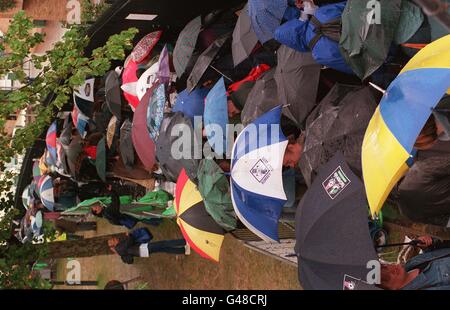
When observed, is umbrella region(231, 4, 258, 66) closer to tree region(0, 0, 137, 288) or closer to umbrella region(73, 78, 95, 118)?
tree region(0, 0, 137, 288)

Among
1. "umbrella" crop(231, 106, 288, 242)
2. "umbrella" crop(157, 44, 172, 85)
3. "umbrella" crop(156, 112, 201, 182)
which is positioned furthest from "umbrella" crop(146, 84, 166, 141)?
"umbrella" crop(231, 106, 288, 242)

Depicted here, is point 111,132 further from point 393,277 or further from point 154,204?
point 393,277

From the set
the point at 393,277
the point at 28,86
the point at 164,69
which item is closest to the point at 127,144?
the point at 164,69

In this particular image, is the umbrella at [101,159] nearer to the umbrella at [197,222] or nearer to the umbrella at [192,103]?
the umbrella at [192,103]

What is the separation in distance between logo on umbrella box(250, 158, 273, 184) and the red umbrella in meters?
3.82

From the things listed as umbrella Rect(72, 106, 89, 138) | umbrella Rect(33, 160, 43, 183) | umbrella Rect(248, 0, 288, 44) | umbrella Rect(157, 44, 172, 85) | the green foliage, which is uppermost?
the green foliage

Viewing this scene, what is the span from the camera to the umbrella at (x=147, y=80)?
11.6 metres

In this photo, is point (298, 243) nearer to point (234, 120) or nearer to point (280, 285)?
point (234, 120)

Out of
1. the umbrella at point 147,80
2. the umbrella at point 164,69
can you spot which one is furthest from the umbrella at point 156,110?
the umbrella at point 147,80

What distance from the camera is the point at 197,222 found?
9547 millimetres

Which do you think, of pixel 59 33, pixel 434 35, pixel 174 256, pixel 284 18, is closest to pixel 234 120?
pixel 284 18

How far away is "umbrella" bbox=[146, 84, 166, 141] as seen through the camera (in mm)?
10383

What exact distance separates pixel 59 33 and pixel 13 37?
48.7 feet

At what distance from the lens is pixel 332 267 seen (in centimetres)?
582
